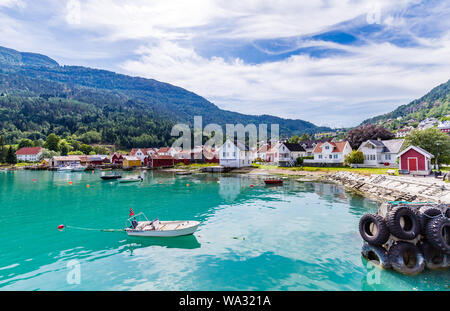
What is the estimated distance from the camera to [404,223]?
15.3 m

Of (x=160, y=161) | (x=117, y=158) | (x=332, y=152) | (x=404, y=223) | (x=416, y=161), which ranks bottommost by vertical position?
(x=404, y=223)

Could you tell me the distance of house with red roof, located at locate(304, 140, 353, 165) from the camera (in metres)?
71.9

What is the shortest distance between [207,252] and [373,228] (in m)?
10.6

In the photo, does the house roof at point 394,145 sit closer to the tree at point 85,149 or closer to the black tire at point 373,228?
the black tire at point 373,228

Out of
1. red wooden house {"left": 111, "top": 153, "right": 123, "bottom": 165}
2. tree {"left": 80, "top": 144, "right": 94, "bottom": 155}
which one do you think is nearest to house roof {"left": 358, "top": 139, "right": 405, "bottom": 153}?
red wooden house {"left": 111, "top": 153, "right": 123, "bottom": 165}

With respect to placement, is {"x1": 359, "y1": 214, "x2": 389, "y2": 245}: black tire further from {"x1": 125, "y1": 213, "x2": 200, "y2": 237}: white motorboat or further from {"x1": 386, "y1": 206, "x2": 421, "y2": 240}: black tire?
{"x1": 125, "y1": 213, "x2": 200, "y2": 237}: white motorboat

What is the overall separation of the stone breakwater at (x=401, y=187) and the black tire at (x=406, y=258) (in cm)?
1543

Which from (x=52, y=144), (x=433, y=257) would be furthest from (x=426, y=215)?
(x=52, y=144)

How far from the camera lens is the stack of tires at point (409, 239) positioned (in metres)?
14.0

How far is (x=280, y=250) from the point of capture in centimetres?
1755

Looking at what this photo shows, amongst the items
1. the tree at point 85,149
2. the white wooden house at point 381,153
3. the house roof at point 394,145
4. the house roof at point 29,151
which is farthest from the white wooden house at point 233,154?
the tree at point 85,149

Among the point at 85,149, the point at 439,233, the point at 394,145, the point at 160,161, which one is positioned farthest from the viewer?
the point at 85,149

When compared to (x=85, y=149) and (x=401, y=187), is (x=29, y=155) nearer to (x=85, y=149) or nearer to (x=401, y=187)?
(x=85, y=149)

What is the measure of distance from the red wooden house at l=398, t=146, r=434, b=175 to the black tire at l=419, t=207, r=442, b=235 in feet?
108
